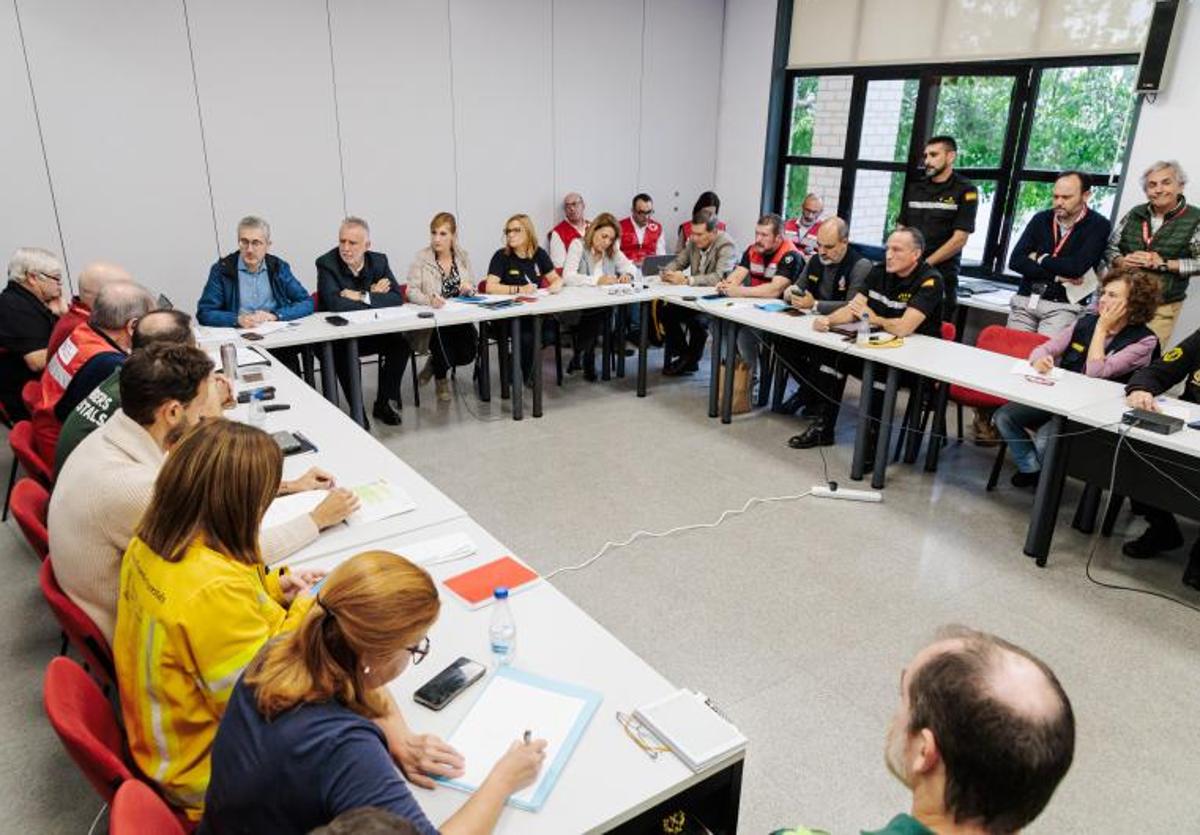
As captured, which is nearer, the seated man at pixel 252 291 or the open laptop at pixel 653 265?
the seated man at pixel 252 291

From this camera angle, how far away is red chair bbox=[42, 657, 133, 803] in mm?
1396

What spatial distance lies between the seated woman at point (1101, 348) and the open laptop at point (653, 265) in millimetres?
3549

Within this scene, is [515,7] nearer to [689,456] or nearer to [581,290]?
[581,290]

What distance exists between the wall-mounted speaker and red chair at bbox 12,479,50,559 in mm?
6220

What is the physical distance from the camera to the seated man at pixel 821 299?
201 inches

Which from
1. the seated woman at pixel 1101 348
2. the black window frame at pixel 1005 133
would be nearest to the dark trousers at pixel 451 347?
the seated woman at pixel 1101 348

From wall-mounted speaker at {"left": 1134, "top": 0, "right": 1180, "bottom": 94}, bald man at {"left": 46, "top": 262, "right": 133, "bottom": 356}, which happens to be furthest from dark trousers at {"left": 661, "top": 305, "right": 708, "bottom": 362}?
bald man at {"left": 46, "top": 262, "right": 133, "bottom": 356}

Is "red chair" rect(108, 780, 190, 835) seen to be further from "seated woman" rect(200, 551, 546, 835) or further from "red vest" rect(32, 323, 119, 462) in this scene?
"red vest" rect(32, 323, 119, 462)

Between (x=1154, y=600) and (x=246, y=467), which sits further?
(x=1154, y=600)

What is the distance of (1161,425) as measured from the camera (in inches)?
127

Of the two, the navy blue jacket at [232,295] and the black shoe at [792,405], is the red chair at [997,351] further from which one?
the navy blue jacket at [232,295]

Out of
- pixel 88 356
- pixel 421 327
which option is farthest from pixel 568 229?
pixel 88 356

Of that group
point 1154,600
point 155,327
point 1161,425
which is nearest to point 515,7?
point 155,327

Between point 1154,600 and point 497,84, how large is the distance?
5.89 m
